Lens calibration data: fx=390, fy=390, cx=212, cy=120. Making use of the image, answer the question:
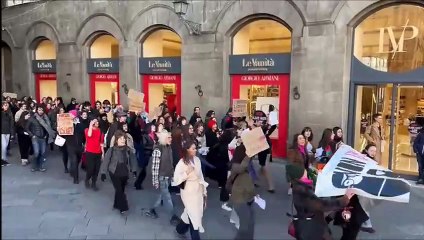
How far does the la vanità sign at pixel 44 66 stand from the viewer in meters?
20.2

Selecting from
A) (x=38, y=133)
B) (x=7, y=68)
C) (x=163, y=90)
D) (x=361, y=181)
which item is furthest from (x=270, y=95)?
(x=7, y=68)

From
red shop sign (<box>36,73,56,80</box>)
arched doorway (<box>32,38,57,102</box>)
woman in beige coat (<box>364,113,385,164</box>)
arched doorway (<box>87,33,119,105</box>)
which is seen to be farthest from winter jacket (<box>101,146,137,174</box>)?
red shop sign (<box>36,73,56,80</box>)

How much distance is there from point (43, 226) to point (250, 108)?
8.48m

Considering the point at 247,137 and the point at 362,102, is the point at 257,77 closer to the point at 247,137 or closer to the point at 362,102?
the point at 362,102

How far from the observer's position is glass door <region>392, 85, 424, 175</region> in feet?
34.5

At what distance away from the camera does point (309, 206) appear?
15.5ft

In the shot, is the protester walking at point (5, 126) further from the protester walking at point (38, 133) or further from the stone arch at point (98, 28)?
the stone arch at point (98, 28)

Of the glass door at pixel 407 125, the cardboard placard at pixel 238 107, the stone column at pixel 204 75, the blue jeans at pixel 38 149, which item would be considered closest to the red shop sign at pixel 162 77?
the stone column at pixel 204 75

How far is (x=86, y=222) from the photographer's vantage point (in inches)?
273

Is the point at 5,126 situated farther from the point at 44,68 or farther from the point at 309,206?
the point at 309,206

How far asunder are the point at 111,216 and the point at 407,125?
26.8 feet

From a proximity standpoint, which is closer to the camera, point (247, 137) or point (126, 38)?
point (247, 137)

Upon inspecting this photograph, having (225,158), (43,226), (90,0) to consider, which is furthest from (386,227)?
(90,0)

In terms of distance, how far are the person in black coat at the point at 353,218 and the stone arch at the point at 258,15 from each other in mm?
7597
